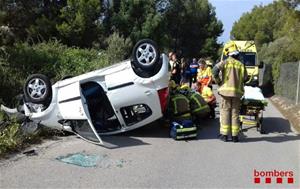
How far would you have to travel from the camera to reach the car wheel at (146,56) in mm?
9445

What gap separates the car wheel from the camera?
945 centimetres

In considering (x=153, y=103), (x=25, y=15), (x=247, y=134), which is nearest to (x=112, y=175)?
(x=153, y=103)

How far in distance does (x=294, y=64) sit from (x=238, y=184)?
11.8 metres

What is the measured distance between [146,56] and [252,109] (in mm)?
3014

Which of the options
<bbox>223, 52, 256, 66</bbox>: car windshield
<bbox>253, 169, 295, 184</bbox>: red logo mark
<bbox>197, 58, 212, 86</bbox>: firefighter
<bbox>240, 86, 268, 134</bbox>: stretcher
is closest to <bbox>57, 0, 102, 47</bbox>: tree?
<bbox>223, 52, 256, 66</bbox>: car windshield

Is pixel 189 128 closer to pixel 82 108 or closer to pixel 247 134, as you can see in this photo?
pixel 247 134

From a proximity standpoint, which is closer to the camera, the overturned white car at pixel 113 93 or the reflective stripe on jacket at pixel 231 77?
the overturned white car at pixel 113 93

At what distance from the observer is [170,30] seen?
202 feet

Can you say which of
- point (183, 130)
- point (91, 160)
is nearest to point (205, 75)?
point (183, 130)

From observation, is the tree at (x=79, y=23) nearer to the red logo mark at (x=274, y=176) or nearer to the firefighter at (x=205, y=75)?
the firefighter at (x=205, y=75)

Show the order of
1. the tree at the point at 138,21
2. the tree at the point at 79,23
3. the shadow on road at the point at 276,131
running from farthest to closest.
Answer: the tree at the point at 138,21
the tree at the point at 79,23
the shadow on road at the point at 276,131

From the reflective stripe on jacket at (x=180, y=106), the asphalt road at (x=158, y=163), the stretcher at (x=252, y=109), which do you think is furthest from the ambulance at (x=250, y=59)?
the asphalt road at (x=158, y=163)

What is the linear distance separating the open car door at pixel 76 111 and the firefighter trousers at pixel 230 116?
2698mm

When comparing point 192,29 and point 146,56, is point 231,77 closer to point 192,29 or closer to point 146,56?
point 146,56
